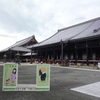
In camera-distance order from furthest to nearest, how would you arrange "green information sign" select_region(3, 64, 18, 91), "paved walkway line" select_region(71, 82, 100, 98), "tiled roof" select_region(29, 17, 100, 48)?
"tiled roof" select_region(29, 17, 100, 48), "green information sign" select_region(3, 64, 18, 91), "paved walkway line" select_region(71, 82, 100, 98)

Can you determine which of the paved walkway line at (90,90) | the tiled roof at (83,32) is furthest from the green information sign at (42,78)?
the tiled roof at (83,32)

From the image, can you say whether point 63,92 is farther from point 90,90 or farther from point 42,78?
point 90,90

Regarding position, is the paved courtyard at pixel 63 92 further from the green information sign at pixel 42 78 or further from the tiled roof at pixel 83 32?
the tiled roof at pixel 83 32

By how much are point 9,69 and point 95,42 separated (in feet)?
51.9

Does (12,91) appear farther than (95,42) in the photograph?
No

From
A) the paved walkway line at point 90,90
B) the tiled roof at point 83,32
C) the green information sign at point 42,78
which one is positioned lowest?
the paved walkway line at point 90,90

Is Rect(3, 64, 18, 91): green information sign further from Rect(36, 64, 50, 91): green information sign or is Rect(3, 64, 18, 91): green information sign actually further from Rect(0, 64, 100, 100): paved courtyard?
Rect(36, 64, 50, 91): green information sign

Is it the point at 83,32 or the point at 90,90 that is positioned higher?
the point at 83,32

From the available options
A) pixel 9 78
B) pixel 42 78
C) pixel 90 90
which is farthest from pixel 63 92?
pixel 9 78

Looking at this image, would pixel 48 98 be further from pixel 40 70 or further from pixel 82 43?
pixel 82 43

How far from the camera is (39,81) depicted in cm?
504

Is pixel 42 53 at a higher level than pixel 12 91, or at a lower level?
higher

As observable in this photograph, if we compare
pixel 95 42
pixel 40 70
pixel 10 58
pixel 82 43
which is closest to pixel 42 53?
pixel 10 58

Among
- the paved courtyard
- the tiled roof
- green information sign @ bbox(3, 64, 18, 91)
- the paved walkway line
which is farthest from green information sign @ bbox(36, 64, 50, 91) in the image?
the tiled roof
